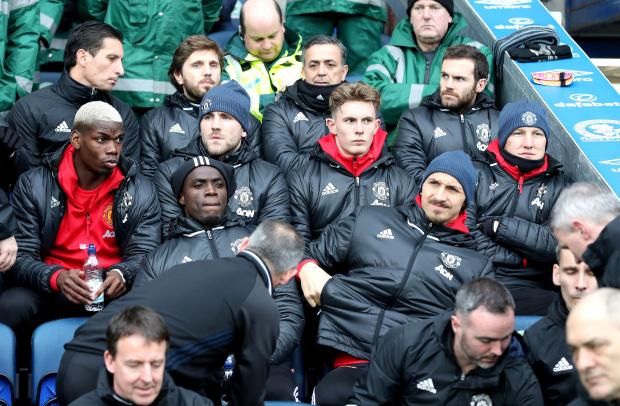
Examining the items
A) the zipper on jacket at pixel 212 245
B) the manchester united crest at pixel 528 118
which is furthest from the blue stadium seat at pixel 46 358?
the manchester united crest at pixel 528 118

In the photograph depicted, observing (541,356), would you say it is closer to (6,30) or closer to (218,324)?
(218,324)

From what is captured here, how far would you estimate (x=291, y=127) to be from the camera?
7.79 meters

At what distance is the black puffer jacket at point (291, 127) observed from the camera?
25.2ft

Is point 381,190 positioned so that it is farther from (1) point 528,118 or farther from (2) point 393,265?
(1) point 528,118

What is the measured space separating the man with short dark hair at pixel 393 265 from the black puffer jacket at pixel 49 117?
1631 mm

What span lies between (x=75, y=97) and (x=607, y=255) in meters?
3.68

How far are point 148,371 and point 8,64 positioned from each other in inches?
142

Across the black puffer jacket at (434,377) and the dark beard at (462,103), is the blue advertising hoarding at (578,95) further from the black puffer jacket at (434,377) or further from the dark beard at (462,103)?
the black puffer jacket at (434,377)

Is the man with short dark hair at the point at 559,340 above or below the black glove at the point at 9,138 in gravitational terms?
below

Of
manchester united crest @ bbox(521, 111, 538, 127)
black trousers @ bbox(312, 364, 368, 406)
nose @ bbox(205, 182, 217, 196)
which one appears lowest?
black trousers @ bbox(312, 364, 368, 406)

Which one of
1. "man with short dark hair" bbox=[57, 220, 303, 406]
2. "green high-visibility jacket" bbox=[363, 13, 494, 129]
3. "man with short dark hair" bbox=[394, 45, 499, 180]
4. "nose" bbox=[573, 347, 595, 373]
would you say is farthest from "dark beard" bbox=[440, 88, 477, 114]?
"nose" bbox=[573, 347, 595, 373]

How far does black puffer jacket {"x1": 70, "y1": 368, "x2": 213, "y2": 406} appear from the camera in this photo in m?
4.95

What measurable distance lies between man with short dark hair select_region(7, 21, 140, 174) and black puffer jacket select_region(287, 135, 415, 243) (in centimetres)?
113

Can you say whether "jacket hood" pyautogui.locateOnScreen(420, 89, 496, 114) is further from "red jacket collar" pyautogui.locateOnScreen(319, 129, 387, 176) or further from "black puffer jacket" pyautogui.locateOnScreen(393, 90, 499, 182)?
"red jacket collar" pyautogui.locateOnScreen(319, 129, 387, 176)
